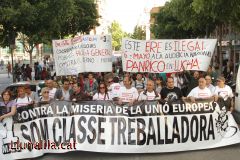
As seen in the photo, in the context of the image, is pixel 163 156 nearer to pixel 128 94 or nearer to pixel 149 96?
pixel 149 96

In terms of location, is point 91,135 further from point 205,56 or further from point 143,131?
point 205,56

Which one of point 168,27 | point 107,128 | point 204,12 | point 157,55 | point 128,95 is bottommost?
point 107,128

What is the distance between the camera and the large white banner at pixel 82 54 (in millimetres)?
11367

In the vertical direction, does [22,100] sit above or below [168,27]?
below

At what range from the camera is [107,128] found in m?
8.23

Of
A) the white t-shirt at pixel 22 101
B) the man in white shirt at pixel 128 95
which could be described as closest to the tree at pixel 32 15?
the man in white shirt at pixel 128 95

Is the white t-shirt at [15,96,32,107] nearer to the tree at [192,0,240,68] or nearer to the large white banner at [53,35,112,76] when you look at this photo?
the large white banner at [53,35,112,76]

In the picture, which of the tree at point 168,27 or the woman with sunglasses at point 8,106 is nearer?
the woman with sunglasses at point 8,106

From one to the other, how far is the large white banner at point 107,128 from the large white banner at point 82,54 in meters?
3.19

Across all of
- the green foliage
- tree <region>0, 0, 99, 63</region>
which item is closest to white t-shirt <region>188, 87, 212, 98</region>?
the green foliage

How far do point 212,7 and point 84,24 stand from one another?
30892 millimetres

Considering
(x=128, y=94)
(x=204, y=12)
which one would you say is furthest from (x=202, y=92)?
(x=204, y=12)

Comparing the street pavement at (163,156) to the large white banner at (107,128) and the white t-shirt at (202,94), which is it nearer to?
the large white banner at (107,128)

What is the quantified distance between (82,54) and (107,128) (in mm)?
3886
